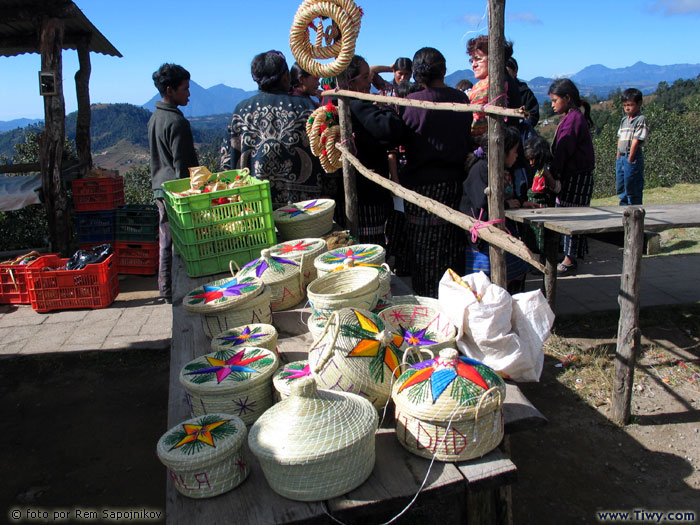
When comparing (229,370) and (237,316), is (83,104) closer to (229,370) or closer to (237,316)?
(237,316)

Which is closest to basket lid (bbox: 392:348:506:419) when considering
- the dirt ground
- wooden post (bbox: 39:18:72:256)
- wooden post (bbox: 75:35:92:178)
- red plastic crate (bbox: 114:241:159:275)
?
the dirt ground

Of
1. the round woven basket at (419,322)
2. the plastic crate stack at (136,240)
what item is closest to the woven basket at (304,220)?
the round woven basket at (419,322)

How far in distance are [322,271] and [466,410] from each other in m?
1.33

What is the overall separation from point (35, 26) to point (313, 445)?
22.8 feet

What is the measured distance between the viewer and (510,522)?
198cm

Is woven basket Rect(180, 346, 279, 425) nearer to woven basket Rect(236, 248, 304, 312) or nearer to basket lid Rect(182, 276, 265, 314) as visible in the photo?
basket lid Rect(182, 276, 265, 314)

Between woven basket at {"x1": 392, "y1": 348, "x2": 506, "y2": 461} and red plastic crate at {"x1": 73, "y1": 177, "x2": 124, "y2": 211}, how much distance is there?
5948 millimetres

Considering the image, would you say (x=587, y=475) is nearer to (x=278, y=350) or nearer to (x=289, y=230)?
(x=278, y=350)

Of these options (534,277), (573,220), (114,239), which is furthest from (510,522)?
(114,239)

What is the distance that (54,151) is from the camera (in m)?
6.41

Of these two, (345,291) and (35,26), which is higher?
(35,26)

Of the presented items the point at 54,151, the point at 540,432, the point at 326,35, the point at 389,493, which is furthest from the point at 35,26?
the point at 389,493

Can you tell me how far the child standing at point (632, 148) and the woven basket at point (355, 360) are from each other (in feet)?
19.8

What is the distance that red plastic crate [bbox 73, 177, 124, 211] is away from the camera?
656 cm
